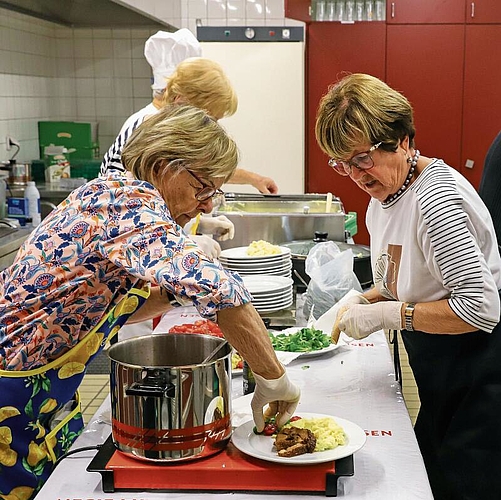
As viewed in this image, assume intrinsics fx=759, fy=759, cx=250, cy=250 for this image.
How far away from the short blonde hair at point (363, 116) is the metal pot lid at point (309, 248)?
40.1 inches

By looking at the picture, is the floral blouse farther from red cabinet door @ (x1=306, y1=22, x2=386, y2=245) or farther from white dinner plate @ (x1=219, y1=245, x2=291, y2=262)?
red cabinet door @ (x1=306, y1=22, x2=386, y2=245)

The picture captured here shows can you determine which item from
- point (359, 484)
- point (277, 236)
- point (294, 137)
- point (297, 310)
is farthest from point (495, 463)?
point (294, 137)

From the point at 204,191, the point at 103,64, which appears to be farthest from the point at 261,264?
the point at 103,64

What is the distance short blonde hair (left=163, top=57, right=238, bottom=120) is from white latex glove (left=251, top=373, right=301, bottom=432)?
1.64m

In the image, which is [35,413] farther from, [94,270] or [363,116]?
[363,116]

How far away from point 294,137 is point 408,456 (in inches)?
177

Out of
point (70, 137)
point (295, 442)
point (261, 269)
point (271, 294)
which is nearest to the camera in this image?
point (295, 442)

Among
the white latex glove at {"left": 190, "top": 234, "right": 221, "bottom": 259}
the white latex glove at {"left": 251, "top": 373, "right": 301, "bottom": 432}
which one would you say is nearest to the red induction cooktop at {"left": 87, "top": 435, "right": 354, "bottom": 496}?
the white latex glove at {"left": 251, "top": 373, "right": 301, "bottom": 432}

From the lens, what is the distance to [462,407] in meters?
2.02

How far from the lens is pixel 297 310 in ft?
9.22

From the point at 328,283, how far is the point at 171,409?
4.44 ft

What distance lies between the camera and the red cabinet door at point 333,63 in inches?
239

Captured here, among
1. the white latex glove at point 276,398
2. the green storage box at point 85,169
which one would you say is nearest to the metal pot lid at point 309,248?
the white latex glove at point 276,398

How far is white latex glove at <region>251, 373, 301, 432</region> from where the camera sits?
1544 millimetres
